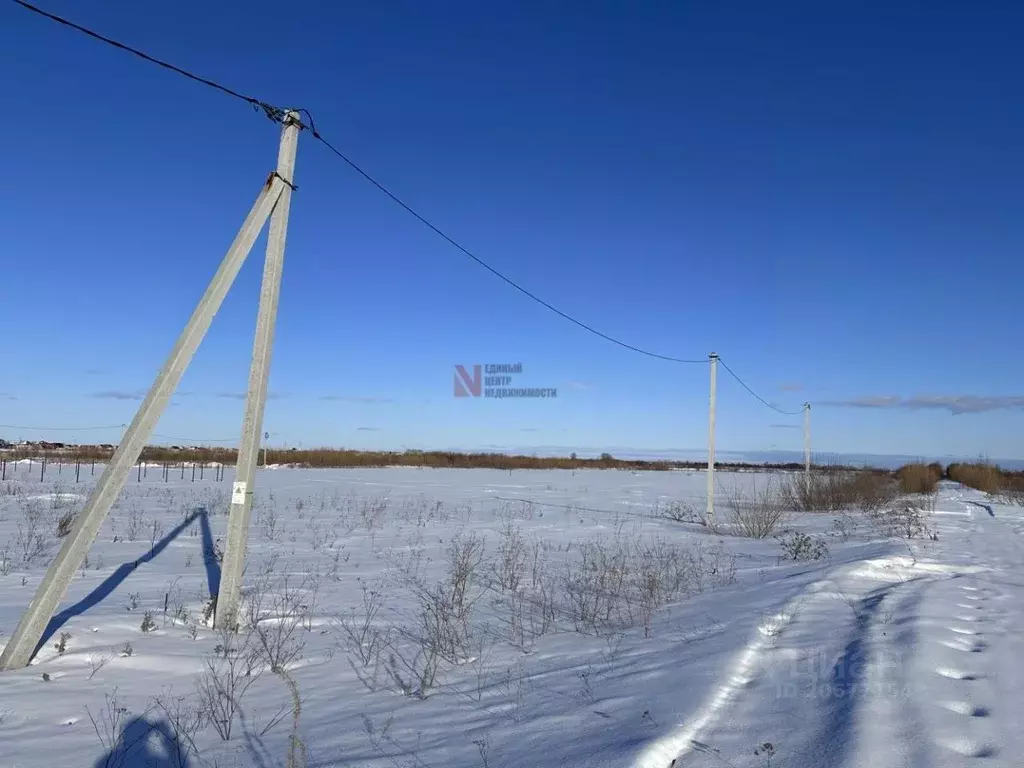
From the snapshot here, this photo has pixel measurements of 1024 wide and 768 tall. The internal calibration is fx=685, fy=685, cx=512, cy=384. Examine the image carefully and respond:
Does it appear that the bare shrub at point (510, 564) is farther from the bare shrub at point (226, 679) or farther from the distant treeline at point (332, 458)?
the distant treeline at point (332, 458)

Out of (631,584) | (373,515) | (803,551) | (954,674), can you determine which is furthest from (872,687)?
(373,515)

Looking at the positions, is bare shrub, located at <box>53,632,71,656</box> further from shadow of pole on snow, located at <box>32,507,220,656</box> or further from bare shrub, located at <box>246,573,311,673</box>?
bare shrub, located at <box>246,573,311,673</box>

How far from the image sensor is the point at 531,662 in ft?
17.1

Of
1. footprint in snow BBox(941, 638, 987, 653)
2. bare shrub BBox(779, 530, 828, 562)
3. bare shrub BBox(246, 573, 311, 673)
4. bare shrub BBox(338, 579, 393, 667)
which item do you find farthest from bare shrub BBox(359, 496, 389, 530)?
footprint in snow BBox(941, 638, 987, 653)

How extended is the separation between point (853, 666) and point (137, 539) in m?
11.2

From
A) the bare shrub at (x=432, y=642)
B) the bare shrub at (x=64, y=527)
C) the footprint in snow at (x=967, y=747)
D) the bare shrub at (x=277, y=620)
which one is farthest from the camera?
the bare shrub at (x=64, y=527)

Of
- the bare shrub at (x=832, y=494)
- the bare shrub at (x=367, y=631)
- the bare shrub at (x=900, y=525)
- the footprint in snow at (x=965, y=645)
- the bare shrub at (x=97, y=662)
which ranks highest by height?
the bare shrub at (x=832, y=494)

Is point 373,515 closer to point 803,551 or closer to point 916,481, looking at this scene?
point 803,551

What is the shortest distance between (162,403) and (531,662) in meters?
3.56

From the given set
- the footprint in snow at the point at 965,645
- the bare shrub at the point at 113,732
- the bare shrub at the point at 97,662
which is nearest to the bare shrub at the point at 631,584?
the footprint in snow at the point at 965,645

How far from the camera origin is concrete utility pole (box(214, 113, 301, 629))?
20.3 ft

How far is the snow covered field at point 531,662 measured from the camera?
3.44 meters

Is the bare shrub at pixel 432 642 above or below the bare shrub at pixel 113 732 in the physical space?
above

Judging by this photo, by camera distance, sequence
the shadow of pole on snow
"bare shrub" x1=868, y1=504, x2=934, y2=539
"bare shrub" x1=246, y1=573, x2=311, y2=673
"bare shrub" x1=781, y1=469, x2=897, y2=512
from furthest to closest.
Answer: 1. "bare shrub" x1=781, y1=469, x2=897, y2=512
2. "bare shrub" x1=868, y1=504, x2=934, y2=539
3. the shadow of pole on snow
4. "bare shrub" x1=246, y1=573, x2=311, y2=673
